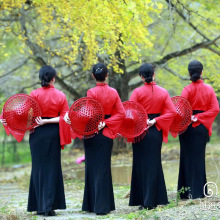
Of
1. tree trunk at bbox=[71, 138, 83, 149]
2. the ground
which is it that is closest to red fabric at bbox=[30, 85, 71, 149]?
the ground

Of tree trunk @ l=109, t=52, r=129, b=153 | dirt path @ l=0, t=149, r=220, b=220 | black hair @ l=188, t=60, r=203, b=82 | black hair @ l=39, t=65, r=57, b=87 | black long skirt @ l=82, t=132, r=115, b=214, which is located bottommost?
dirt path @ l=0, t=149, r=220, b=220

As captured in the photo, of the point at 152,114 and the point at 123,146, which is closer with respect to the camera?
the point at 152,114

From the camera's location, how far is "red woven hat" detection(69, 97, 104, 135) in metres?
6.66

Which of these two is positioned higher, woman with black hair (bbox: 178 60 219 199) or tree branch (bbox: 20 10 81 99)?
tree branch (bbox: 20 10 81 99)

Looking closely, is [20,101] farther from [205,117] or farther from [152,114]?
[205,117]

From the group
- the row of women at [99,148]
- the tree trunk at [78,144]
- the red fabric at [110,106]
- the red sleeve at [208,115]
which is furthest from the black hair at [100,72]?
the tree trunk at [78,144]

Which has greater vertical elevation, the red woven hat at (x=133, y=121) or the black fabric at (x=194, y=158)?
the red woven hat at (x=133, y=121)

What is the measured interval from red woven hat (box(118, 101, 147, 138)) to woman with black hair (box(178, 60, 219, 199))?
1.08m

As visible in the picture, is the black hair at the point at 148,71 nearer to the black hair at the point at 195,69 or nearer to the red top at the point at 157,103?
the red top at the point at 157,103

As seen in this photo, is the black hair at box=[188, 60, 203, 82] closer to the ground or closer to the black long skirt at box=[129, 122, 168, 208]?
the black long skirt at box=[129, 122, 168, 208]

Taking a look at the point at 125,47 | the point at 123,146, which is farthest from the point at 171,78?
the point at 125,47

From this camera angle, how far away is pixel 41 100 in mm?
6848

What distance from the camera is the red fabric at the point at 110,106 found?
686 centimetres

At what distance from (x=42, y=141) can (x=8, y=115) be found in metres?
0.59
